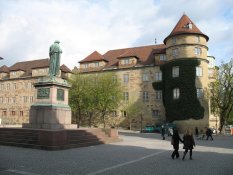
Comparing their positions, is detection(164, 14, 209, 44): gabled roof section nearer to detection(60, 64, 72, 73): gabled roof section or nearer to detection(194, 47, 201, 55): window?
detection(194, 47, 201, 55): window

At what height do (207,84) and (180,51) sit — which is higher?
(180,51)

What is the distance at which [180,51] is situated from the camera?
49.0 meters

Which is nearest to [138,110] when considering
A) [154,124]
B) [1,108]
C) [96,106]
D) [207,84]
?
[154,124]

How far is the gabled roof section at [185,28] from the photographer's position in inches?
1936

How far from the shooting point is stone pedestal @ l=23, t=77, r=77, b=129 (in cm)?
2075

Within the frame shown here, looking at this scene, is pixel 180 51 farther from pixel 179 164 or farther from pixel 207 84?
pixel 179 164

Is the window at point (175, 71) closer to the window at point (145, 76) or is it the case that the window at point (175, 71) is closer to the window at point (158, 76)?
the window at point (158, 76)

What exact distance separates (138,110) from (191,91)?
11.6 meters

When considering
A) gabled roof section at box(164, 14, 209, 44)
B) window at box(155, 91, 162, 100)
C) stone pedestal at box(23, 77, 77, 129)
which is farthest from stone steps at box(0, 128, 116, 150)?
gabled roof section at box(164, 14, 209, 44)

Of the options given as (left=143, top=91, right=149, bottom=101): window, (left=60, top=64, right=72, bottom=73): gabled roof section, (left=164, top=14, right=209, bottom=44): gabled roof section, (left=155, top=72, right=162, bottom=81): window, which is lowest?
(left=143, top=91, right=149, bottom=101): window

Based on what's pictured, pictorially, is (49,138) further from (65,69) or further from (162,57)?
(65,69)

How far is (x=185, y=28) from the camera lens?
50.4 m

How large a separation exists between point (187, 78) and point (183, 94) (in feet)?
9.19

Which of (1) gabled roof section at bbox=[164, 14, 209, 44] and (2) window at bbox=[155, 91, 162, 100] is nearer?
(1) gabled roof section at bbox=[164, 14, 209, 44]
